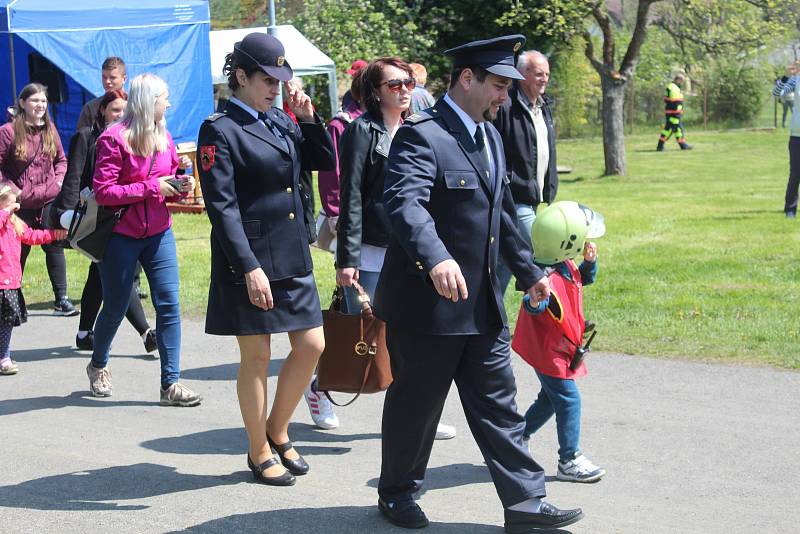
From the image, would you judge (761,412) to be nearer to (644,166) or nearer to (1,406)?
(1,406)

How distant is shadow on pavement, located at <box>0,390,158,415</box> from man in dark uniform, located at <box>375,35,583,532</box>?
273 cm

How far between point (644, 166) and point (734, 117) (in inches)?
528

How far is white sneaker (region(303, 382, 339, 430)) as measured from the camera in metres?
6.05

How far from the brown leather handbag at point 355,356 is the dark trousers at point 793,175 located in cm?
978

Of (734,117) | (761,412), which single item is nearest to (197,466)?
(761,412)

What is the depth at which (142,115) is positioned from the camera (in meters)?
6.34

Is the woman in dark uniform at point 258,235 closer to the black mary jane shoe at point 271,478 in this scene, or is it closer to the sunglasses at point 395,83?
the black mary jane shoe at point 271,478

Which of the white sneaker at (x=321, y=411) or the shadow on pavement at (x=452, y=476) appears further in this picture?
the white sneaker at (x=321, y=411)

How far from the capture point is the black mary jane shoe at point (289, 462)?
523cm

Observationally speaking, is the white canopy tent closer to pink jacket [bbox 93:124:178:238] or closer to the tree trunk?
the tree trunk

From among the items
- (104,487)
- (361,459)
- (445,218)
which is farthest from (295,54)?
(445,218)

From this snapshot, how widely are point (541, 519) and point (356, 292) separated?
6.06ft

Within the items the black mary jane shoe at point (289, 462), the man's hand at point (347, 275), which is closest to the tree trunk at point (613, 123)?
the man's hand at point (347, 275)

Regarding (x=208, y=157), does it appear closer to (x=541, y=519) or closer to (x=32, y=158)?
(x=541, y=519)
